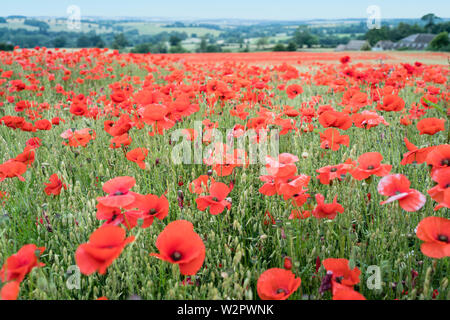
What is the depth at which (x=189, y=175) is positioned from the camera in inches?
99.0

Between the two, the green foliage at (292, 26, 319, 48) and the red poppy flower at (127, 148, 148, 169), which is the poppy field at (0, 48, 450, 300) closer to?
the red poppy flower at (127, 148, 148, 169)

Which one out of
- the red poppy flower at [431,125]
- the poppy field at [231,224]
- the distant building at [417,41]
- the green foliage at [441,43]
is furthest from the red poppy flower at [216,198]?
the distant building at [417,41]

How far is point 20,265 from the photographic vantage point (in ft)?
3.38

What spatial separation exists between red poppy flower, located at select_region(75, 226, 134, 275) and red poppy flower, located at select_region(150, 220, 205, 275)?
0.46 ft

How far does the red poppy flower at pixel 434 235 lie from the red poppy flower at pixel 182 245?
68 centimetres

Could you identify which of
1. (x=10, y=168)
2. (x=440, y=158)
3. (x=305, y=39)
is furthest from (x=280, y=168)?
(x=305, y=39)

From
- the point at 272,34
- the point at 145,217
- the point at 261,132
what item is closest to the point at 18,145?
the point at 261,132

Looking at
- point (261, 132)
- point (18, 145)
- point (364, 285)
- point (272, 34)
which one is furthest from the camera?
point (272, 34)

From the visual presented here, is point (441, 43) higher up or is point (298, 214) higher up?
point (441, 43)

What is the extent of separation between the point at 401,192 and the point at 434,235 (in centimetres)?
18

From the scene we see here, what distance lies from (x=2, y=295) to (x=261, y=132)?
181cm

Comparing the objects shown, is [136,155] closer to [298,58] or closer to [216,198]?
[216,198]
